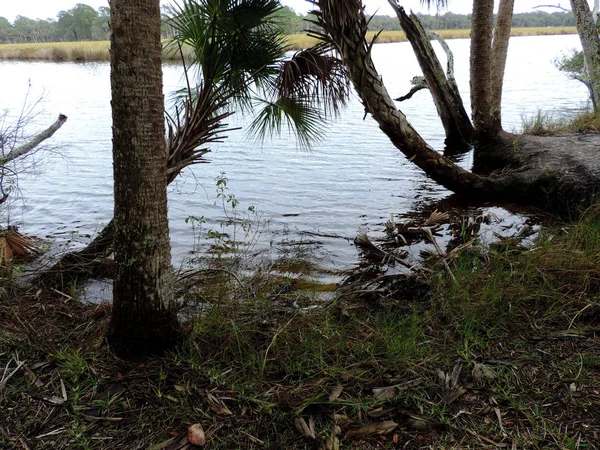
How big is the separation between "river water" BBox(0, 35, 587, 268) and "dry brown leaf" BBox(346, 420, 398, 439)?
2.95 metres

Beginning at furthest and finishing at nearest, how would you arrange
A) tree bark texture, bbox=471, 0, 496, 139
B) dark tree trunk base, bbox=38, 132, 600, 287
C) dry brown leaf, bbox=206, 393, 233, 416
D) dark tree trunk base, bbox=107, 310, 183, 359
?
1. tree bark texture, bbox=471, 0, 496, 139
2. dark tree trunk base, bbox=38, 132, 600, 287
3. dark tree trunk base, bbox=107, 310, 183, 359
4. dry brown leaf, bbox=206, 393, 233, 416

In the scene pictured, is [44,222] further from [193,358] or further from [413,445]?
[413,445]

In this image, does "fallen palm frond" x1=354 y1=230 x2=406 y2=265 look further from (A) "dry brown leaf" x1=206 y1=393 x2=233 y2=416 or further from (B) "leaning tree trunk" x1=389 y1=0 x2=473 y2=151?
(B) "leaning tree trunk" x1=389 y1=0 x2=473 y2=151

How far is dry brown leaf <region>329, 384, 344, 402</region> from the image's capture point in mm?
2602

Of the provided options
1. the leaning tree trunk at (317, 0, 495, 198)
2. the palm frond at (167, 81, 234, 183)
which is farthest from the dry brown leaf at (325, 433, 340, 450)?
the leaning tree trunk at (317, 0, 495, 198)

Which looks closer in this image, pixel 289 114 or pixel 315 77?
pixel 315 77

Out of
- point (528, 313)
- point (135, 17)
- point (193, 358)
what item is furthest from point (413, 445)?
point (135, 17)

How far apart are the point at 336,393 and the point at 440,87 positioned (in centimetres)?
883

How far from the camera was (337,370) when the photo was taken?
9.18 feet

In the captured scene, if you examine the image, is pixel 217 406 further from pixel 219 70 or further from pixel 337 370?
pixel 219 70

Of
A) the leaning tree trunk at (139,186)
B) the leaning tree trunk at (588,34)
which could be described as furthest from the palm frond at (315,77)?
the leaning tree trunk at (588,34)

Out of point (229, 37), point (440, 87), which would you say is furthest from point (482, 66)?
point (229, 37)

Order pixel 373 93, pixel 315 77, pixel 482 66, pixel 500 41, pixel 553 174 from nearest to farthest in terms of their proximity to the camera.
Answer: pixel 315 77 < pixel 373 93 < pixel 553 174 < pixel 482 66 < pixel 500 41

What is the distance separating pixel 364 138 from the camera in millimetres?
12641
